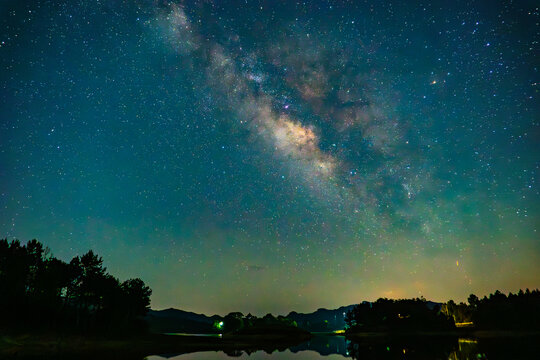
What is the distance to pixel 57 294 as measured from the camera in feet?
219

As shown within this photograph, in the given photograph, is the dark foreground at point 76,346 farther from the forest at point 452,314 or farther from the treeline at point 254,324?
the forest at point 452,314

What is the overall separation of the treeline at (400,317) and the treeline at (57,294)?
121317mm

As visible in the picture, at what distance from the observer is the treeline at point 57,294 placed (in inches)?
2376

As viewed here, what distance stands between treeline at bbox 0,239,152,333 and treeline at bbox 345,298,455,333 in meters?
121

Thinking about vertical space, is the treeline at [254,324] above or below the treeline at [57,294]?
below

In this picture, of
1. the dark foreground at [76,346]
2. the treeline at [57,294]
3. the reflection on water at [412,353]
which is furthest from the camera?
the treeline at [57,294]

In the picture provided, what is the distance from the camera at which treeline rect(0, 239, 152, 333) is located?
60.3m

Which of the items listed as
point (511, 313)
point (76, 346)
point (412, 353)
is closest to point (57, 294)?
point (76, 346)

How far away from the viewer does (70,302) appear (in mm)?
70500

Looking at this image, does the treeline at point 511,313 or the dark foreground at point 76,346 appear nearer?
the dark foreground at point 76,346

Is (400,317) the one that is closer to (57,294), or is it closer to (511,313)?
(511,313)

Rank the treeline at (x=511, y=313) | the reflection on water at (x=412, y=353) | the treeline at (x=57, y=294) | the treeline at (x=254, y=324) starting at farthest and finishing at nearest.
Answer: the treeline at (x=254, y=324), the treeline at (x=511, y=313), the treeline at (x=57, y=294), the reflection on water at (x=412, y=353)

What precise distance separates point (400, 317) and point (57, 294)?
143640mm

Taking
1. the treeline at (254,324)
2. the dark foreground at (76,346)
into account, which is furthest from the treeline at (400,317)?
the dark foreground at (76,346)
